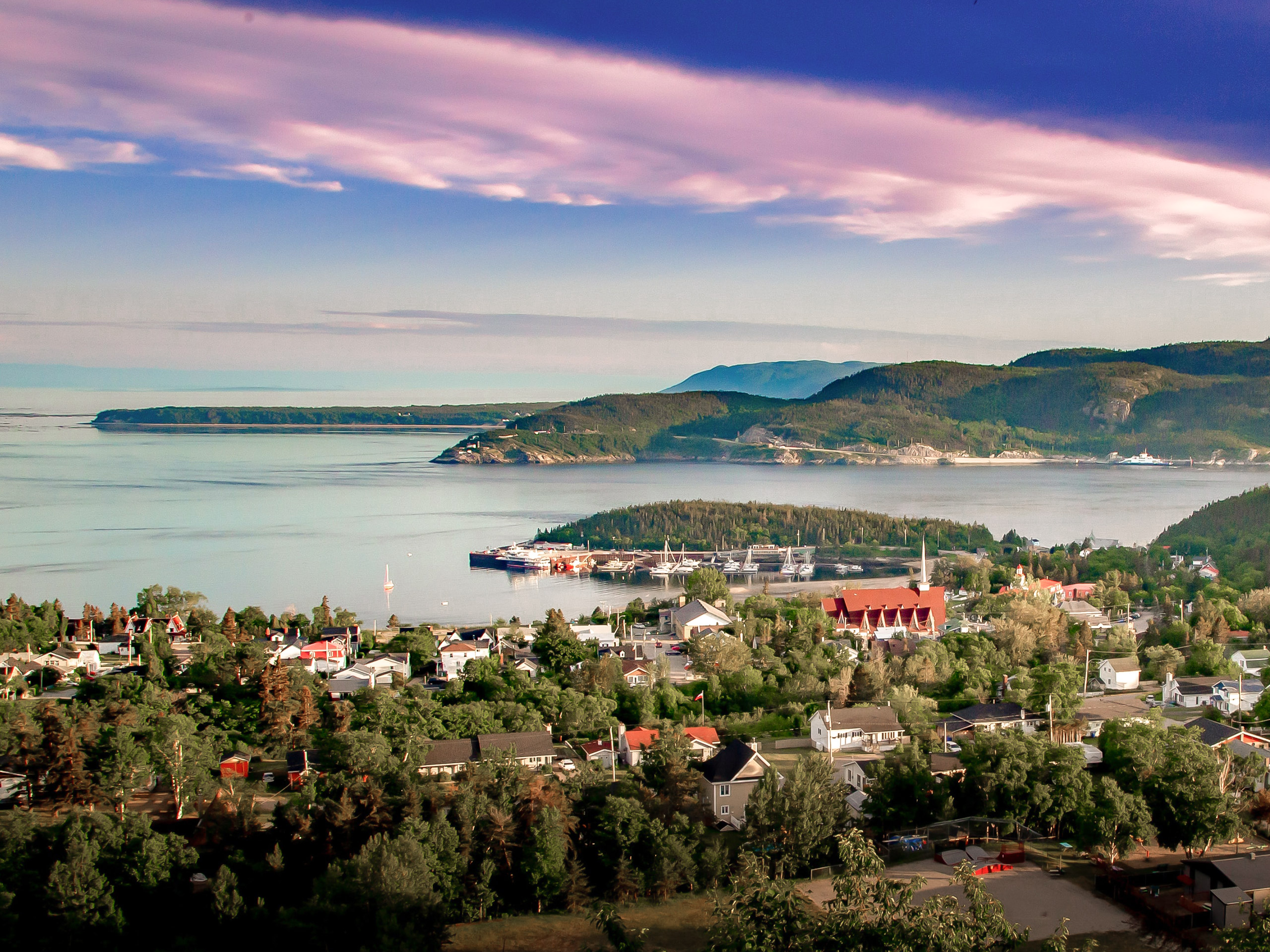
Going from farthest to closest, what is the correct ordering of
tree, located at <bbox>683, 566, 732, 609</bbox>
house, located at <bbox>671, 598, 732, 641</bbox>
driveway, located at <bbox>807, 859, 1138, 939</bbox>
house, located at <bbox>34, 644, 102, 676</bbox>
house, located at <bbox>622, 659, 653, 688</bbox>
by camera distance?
1. tree, located at <bbox>683, 566, 732, 609</bbox>
2. house, located at <bbox>671, 598, 732, 641</bbox>
3. house, located at <bbox>34, 644, 102, 676</bbox>
4. house, located at <bbox>622, 659, 653, 688</bbox>
5. driveway, located at <bbox>807, 859, 1138, 939</bbox>

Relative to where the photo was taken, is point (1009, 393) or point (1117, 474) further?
point (1009, 393)

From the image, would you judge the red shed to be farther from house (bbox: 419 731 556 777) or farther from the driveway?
the driveway

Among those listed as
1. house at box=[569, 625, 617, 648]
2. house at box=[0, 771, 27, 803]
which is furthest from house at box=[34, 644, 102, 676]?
house at box=[569, 625, 617, 648]

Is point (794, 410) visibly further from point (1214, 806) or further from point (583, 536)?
point (1214, 806)

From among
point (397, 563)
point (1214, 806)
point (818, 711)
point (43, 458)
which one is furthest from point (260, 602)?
point (43, 458)

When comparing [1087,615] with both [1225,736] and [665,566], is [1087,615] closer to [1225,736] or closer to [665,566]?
[1225,736]

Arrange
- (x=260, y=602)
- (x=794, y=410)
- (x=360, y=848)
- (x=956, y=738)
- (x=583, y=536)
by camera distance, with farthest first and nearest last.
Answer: (x=794, y=410)
(x=583, y=536)
(x=260, y=602)
(x=956, y=738)
(x=360, y=848)

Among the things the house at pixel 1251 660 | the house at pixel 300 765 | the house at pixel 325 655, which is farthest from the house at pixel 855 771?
the house at pixel 325 655
